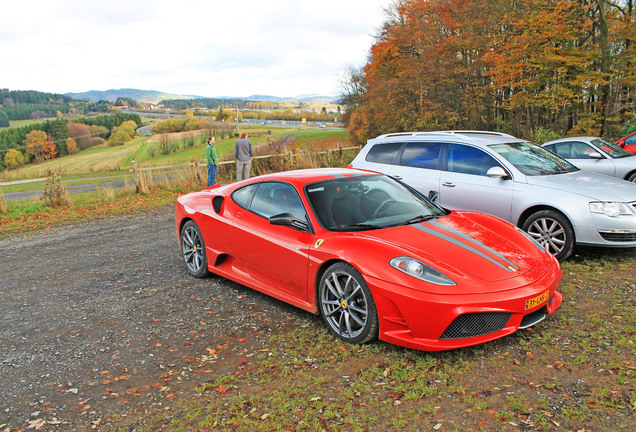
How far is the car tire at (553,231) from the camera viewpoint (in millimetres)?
5855

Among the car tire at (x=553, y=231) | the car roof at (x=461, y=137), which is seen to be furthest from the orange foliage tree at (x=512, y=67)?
the car tire at (x=553, y=231)

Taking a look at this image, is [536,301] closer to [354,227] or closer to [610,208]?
[354,227]

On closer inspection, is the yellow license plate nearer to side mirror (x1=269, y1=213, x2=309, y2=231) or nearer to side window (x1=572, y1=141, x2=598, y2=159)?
side mirror (x1=269, y1=213, x2=309, y2=231)

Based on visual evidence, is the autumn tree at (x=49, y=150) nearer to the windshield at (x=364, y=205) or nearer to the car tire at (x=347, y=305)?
the windshield at (x=364, y=205)

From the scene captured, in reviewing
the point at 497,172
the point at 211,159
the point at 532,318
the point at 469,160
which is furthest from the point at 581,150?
the point at 211,159

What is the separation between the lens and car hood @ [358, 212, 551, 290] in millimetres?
3709

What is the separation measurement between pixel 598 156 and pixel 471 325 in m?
9.71

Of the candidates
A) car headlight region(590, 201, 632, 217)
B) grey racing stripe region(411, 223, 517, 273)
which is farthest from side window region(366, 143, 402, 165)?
grey racing stripe region(411, 223, 517, 273)

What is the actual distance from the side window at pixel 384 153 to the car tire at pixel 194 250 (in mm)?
3666

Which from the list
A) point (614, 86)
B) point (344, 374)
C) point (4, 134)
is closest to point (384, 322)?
point (344, 374)

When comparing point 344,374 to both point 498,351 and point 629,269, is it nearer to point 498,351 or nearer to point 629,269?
point 498,351

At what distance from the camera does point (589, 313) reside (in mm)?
4391

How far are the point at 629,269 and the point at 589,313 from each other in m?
1.79

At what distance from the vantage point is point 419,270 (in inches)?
142
